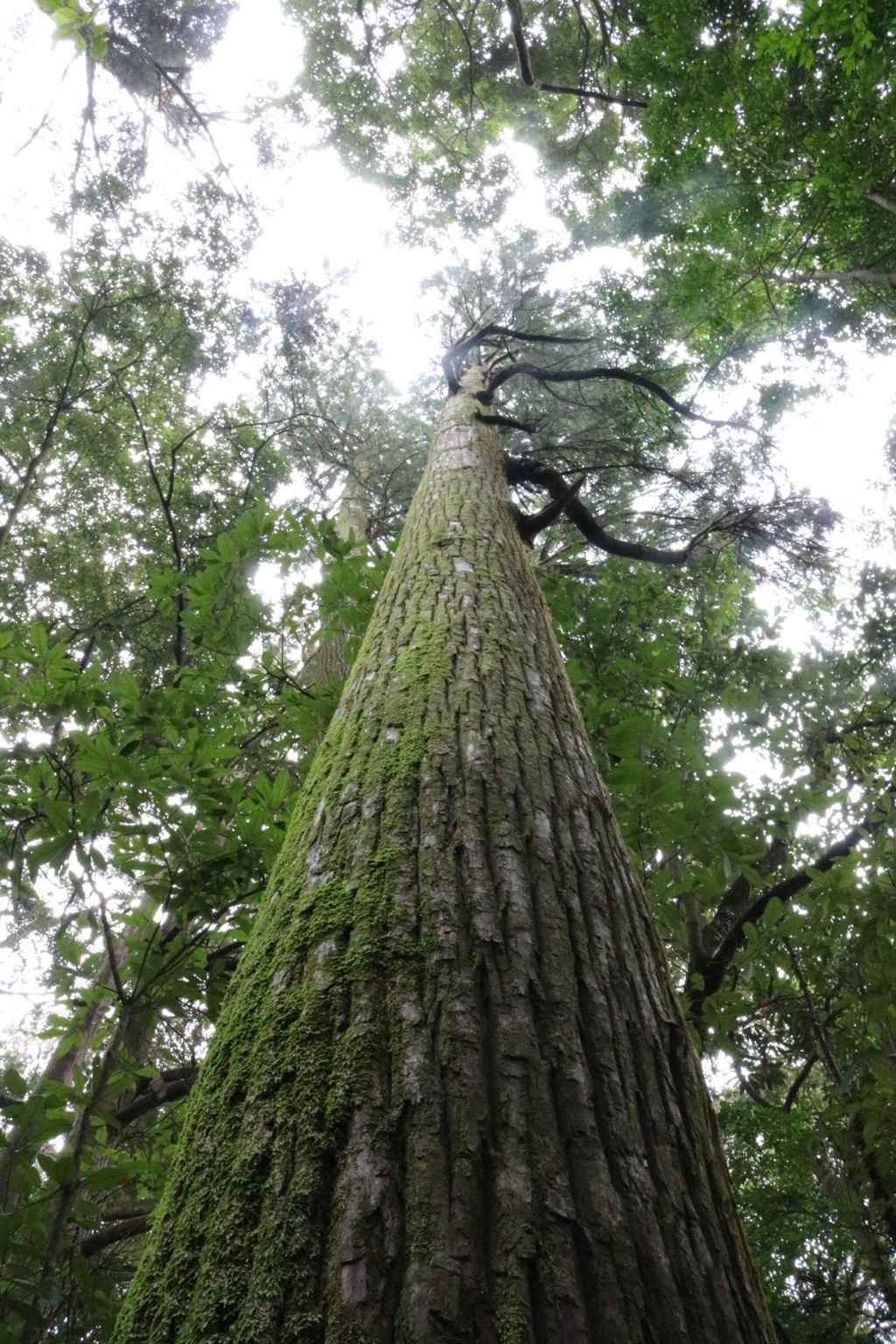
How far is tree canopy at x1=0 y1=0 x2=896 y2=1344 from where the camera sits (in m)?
2.37

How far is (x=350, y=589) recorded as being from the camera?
3.18 meters

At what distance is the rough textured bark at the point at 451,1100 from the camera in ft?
2.57

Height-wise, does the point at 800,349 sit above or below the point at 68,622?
above

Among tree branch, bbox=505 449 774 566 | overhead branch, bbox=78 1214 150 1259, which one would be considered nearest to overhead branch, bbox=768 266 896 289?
tree branch, bbox=505 449 774 566

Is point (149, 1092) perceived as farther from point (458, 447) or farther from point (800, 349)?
point (800, 349)

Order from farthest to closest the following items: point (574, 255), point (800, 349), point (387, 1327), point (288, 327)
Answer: point (574, 255) → point (288, 327) → point (800, 349) → point (387, 1327)

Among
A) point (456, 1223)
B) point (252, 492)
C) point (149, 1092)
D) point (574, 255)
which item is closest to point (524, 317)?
point (574, 255)

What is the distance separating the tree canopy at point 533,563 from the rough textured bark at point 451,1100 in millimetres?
822

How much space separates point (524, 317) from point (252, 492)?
20.0 feet

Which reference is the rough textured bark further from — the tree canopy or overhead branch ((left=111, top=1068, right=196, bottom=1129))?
overhead branch ((left=111, top=1068, right=196, bottom=1129))

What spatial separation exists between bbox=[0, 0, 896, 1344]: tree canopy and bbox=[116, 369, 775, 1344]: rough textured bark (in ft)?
2.70

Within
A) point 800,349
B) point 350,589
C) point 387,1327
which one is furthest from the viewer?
point 800,349

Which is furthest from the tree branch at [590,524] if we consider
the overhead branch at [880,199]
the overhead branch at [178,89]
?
the overhead branch at [178,89]

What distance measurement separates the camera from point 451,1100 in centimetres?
94
